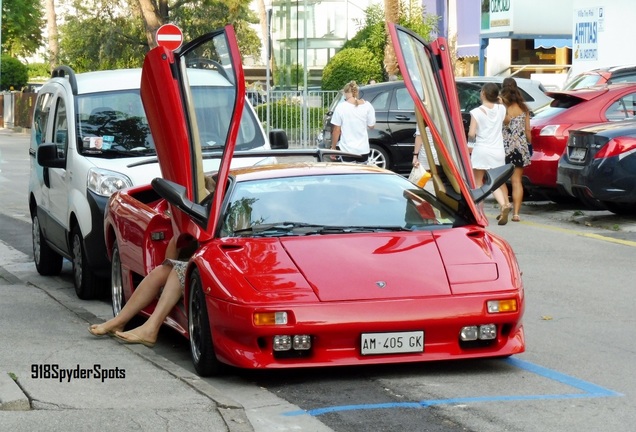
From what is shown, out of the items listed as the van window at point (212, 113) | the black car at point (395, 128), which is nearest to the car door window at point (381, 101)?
the black car at point (395, 128)

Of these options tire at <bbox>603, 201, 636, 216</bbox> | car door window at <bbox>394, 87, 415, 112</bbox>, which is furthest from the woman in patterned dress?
car door window at <bbox>394, 87, 415, 112</bbox>

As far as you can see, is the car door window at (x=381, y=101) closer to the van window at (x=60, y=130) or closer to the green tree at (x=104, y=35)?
the van window at (x=60, y=130)

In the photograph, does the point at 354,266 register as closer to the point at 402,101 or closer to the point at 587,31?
the point at 402,101

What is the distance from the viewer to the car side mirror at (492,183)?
883 centimetres

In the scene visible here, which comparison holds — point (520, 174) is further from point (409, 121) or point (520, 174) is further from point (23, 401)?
point (23, 401)

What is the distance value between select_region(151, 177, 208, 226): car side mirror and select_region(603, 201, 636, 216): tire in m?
9.39

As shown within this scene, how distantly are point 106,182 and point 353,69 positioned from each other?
92.9 feet

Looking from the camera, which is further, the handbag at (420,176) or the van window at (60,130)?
the handbag at (420,176)

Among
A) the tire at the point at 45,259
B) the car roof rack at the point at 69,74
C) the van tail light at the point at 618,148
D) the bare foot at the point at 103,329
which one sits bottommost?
the tire at the point at 45,259

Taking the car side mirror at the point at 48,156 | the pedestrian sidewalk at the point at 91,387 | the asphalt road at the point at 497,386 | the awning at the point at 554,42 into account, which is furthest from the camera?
the awning at the point at 554,42

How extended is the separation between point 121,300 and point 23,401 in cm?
351

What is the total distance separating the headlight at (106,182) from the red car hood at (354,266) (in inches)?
153

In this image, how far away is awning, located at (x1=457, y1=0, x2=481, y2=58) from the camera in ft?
154

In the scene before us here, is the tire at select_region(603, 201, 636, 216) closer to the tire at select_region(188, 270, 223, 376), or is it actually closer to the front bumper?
the front bumper
